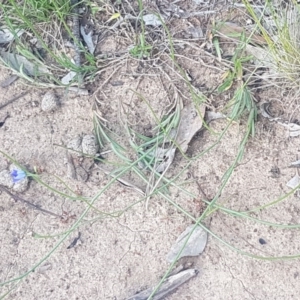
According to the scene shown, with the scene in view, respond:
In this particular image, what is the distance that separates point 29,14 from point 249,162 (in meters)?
0.90

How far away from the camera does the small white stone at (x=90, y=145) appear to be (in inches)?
76.3

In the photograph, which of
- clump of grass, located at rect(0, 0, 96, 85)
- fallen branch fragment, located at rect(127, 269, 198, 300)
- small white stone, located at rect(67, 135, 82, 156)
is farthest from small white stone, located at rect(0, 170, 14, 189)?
fallen branch fragment, located at rect(127, 269, 198, 300)

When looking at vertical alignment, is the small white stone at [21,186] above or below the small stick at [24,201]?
above

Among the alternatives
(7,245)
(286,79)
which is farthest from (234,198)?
(7,245)

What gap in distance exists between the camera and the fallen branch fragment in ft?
5.87

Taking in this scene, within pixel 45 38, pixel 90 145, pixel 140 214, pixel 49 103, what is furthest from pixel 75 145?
pixel 45 38

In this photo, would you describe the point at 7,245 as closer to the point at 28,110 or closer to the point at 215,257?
the point at 28,110

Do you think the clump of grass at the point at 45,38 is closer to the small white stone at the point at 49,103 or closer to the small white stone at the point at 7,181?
the small white stone at the point at 49,103

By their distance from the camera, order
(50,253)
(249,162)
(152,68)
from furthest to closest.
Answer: (152,68), (249,162), (50,253)

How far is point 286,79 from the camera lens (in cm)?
195

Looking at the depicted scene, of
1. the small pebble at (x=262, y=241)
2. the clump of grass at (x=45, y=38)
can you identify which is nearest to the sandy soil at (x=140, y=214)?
the small pebble at (x=262, y=241)

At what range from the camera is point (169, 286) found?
1.79 meters

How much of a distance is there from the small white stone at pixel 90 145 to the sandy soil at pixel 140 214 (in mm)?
43

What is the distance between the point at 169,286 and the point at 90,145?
51 cm
